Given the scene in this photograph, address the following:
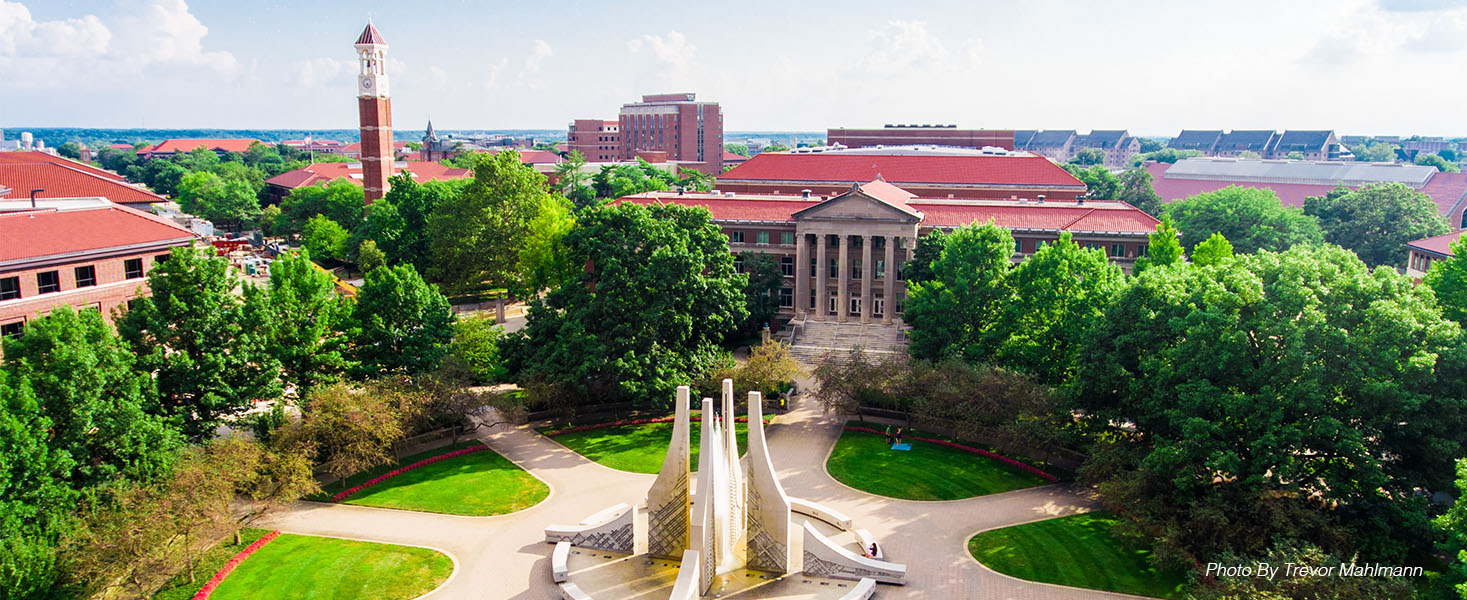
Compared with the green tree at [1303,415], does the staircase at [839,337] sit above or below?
below

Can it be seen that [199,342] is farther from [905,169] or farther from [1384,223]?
[1384,223]

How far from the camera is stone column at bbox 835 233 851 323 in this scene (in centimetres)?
6886

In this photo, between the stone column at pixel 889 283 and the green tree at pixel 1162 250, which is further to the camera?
the stone column at pixel 889 283

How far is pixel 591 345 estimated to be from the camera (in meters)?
45.8

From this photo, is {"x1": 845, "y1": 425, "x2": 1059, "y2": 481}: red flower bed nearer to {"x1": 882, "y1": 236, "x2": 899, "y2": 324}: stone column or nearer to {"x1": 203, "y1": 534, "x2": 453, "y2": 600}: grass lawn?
{"x1": 882, "y1": 236, "x2": 899, "y2": 324}: stone column

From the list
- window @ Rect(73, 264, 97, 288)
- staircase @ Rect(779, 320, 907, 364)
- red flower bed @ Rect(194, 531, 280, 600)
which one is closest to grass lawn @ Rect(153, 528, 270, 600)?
red flower bed @ Rect(194, 531, 280, 600)

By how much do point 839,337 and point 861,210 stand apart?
1010cm

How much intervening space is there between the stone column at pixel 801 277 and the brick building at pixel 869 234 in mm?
Result: 80

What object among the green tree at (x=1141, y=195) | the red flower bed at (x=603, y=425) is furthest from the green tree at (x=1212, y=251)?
the green tree at (x=1141, y=195)

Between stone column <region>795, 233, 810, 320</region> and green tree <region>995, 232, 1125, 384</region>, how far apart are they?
21566 millimetres

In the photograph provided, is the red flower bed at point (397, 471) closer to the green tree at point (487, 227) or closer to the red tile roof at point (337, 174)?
the green tree at point (487, 227)

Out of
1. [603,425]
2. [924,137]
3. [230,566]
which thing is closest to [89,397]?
[230,566]

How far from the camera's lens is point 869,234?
68188 millimetres

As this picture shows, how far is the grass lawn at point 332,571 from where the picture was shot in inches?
1183
